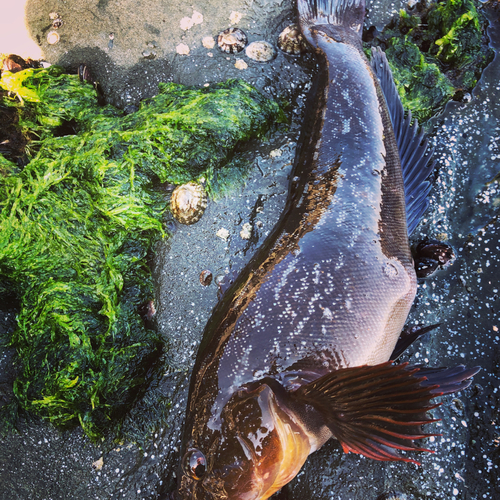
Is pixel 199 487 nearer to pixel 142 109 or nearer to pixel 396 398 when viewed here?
pixel 396 398

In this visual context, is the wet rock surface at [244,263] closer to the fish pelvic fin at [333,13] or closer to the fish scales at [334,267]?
the fish pelvic fin at [333,13]

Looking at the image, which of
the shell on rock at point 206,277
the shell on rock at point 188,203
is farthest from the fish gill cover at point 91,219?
the shell on rock at point 206,277

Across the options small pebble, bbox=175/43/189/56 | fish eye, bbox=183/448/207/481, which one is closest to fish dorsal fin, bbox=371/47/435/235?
small pebble, bbox=175/43/189/56

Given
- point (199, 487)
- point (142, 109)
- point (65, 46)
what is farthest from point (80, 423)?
point (65, 46)

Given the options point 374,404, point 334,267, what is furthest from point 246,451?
point 334,267

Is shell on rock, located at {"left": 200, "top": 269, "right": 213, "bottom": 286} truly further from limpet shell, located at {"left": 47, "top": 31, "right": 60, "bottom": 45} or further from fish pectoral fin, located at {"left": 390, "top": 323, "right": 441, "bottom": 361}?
limpet shell, located at {"left": 47, "top": 31, "right": 60, "bottom": 45}
